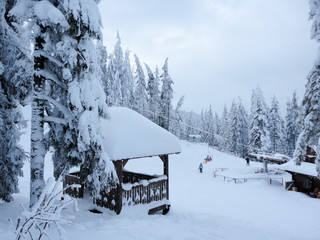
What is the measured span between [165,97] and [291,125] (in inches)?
1095

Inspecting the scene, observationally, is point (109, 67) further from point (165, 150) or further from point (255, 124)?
point (165, 150)

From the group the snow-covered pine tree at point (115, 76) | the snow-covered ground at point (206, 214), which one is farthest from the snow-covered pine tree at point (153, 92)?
the snow-covered ground at point (206, 214)

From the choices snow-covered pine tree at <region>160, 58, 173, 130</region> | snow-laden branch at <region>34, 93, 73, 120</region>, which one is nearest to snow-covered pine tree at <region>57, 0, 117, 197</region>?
snow-laden branch at <region>34, 93, 73, 120</region>

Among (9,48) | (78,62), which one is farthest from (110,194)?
(9,48)

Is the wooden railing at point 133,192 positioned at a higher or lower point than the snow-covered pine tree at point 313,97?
lower

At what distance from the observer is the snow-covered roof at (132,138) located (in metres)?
8.46

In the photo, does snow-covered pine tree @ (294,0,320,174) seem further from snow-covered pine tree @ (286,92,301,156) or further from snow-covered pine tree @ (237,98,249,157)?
snow-covered pine tree @ (237,98,249,157)

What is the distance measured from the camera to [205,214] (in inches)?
466

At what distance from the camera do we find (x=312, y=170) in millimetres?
20953

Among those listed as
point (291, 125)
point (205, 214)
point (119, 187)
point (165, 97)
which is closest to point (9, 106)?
point (119, 187)

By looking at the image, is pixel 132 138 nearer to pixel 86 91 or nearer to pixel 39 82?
pixel 86 91

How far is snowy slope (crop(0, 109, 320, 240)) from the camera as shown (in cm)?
723

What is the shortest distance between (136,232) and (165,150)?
4.05 metres

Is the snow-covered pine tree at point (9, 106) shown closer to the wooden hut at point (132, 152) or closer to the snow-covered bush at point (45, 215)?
the wooden hut at point (132, 152)
